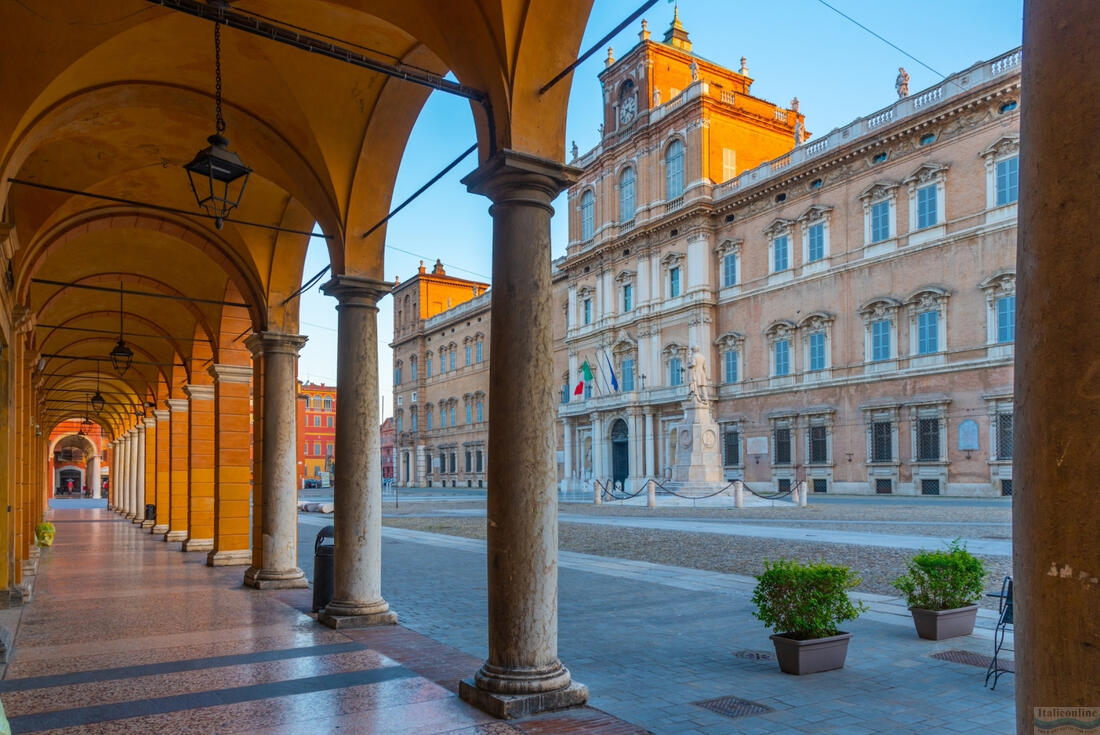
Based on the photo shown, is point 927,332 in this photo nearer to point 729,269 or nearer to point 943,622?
point 729,269

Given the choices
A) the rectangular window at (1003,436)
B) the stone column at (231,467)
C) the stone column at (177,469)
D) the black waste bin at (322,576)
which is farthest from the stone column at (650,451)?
the black waste bin at (322,576)

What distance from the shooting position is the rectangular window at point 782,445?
34.6m

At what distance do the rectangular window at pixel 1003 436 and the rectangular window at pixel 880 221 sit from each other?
8.24m

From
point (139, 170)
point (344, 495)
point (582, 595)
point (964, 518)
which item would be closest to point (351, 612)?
point (344, 495)

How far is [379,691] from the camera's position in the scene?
5.13m

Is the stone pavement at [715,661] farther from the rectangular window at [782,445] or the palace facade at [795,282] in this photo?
the rectangular window at [782,445]

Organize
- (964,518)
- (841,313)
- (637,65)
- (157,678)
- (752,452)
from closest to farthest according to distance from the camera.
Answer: (157,678) < (964,518) < (841,313) < (752,452) < (637,65)

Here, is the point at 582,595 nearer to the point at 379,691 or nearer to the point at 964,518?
the point at 379,691

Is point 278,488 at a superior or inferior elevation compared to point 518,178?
inferior

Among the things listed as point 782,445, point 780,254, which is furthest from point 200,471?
point 780,254

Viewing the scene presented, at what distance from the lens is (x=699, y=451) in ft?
96.0

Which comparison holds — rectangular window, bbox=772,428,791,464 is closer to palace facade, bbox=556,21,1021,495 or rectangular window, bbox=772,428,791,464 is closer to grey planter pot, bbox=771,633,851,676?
palace facade, bbox=556,21,1021,495

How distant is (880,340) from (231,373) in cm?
2591

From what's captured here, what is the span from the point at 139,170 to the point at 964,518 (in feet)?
60.4
